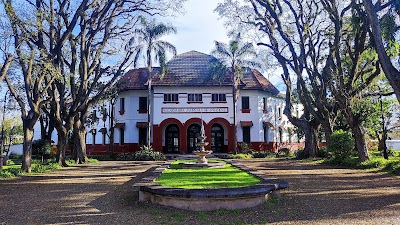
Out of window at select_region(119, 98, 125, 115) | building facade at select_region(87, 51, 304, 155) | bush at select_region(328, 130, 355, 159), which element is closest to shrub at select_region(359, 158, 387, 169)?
bush at select_region(328, 130, 355, 159)

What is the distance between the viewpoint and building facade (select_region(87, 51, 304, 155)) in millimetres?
34938

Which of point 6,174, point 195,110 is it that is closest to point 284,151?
point 195,110

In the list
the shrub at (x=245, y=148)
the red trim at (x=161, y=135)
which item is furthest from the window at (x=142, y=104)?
the shrub at (x=245, y=148)

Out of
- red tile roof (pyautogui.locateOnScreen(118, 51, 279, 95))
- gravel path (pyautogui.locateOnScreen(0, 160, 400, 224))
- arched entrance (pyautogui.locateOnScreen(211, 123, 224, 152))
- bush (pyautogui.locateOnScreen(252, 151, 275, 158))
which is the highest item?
red tile roof (pyautogui.locateOnScreen(118, 51, 279, 95))

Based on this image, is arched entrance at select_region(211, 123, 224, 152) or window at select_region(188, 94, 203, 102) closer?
window at select_region(188, 94, 203, 102)

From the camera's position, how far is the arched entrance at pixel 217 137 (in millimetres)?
36500

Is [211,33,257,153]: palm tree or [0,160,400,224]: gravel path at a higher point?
[211,33,257,153]: palm tree

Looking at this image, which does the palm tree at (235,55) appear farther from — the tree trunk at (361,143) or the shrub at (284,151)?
the tree trunk at (361,143)

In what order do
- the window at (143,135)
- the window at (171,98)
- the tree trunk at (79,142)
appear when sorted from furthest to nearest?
the window at (143,135) → the window at (171,98) → the tree trunk at (79,142)

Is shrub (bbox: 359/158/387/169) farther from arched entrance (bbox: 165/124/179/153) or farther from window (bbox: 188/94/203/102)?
arched entrance (bbox: 165/124/179/153)

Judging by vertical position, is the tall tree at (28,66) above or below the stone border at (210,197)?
above

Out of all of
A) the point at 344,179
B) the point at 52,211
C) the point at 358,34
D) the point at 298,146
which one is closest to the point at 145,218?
the point at 52,211

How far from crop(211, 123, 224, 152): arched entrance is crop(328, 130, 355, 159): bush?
15.8m

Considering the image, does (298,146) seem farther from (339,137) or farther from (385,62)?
(385,62)
